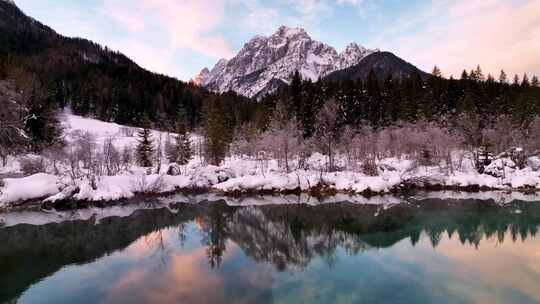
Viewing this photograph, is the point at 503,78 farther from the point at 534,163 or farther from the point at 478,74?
the point at 534,163

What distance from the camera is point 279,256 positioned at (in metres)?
17.9

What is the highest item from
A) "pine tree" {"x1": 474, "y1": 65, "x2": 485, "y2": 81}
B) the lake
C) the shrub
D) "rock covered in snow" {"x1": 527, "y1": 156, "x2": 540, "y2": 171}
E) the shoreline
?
"pine tree" {"x1": 474, "y1": 65, "x2": 485, "y2": 81}

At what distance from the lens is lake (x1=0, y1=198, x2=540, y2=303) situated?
1289 centimetres

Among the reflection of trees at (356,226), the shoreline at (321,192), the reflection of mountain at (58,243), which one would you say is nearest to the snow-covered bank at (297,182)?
the shoreline at (321,192)

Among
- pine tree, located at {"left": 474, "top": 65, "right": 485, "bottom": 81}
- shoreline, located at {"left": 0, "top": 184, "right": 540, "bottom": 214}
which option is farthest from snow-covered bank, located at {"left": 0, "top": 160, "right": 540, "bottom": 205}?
pine tree, located at {"left": 474, "top": 65, "right": 485, "bottom": 81}

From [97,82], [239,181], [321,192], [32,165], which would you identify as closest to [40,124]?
[32,165]

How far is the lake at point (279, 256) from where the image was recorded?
42.3 ft

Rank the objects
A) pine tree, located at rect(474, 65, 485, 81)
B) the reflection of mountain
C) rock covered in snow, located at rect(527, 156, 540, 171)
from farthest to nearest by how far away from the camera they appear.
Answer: pine tree, located at rect(474, 65, 485, 81), rock covered in snow, located at rect(527, 156, 540, 171), the reflection of mountain

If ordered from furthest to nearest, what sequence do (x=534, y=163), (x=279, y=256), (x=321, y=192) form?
(x=534, y=163), (x=321, y=192), (x=279, y=256)

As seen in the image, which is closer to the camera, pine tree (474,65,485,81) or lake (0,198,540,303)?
lake (0,198,540,303)

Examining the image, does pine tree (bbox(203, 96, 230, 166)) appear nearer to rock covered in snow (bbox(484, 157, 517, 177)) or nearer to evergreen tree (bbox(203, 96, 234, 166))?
evergreen tree (bbox(203, 96, 234, 166))

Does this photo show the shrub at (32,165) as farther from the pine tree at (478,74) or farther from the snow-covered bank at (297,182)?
the pine tree at (478,74)

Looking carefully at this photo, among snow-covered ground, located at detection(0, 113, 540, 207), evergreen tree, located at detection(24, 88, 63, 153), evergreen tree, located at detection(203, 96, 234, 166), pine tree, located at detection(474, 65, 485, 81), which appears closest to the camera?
snow-covered ground, located at detection(0, 113, 540, 207)

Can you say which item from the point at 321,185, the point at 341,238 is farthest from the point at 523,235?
the point at 321,185
